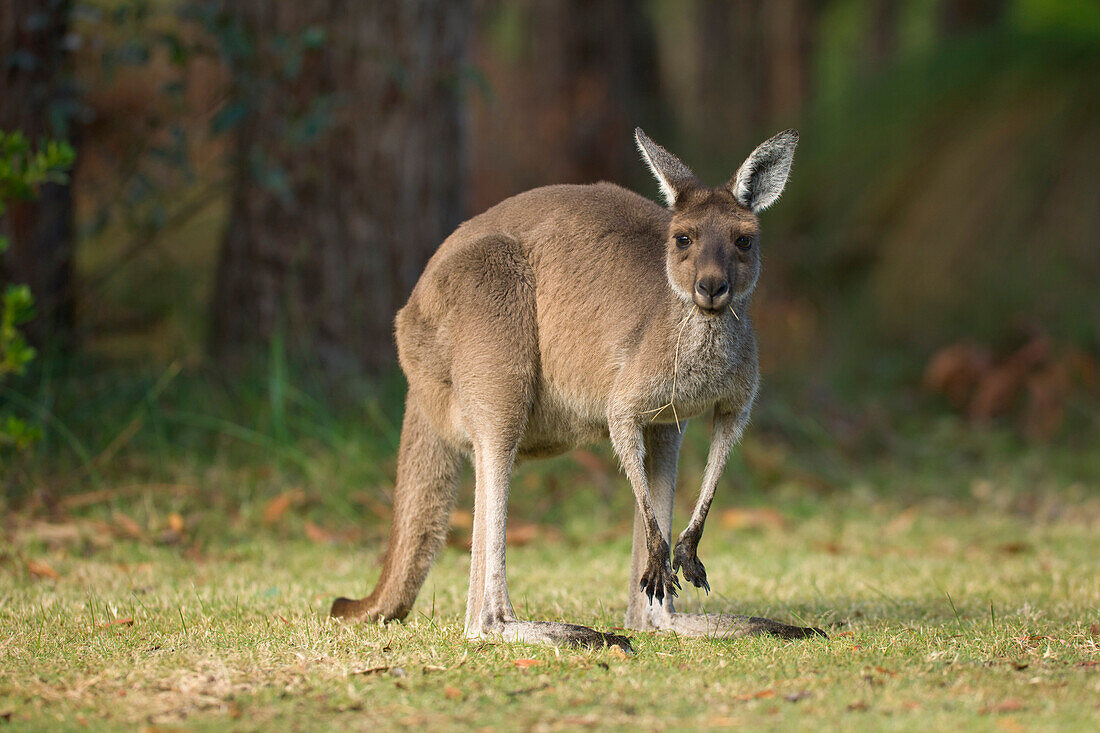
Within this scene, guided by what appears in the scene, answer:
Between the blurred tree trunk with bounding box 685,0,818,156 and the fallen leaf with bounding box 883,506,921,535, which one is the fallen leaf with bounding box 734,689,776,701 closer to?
the fallen leaf with bounding box 883,506,921,535

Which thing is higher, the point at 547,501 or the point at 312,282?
the point at 312,282

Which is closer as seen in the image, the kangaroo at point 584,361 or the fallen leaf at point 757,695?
the fallen leaf at point 757,695

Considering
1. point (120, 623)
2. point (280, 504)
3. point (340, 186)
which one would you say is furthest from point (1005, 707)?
point (340, 186)

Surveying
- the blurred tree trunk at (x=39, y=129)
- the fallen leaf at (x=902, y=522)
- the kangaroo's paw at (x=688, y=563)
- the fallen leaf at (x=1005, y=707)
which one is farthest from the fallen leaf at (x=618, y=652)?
the blurred tree trunk at (x=39, y=129)

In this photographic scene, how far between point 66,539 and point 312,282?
7.24 feet

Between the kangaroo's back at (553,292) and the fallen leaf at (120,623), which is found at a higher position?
the kangaroo's back at (553,292)

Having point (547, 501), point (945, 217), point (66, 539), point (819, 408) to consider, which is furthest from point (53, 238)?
point (945, 217)

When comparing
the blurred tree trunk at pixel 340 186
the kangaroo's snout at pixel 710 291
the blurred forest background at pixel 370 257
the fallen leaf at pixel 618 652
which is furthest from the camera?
the blurred tree trunk at pixel 340 186

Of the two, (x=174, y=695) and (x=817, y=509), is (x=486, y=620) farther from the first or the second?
(x=817, y=509)

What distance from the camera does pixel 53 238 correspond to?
21.0ft

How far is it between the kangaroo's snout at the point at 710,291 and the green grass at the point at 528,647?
940 mm

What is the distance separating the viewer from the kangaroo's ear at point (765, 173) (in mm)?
3400

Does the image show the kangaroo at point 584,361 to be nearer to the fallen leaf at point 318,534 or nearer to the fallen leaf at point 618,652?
the fallen leaf at point 618,652

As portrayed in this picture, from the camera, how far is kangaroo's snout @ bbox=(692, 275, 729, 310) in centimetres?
320
